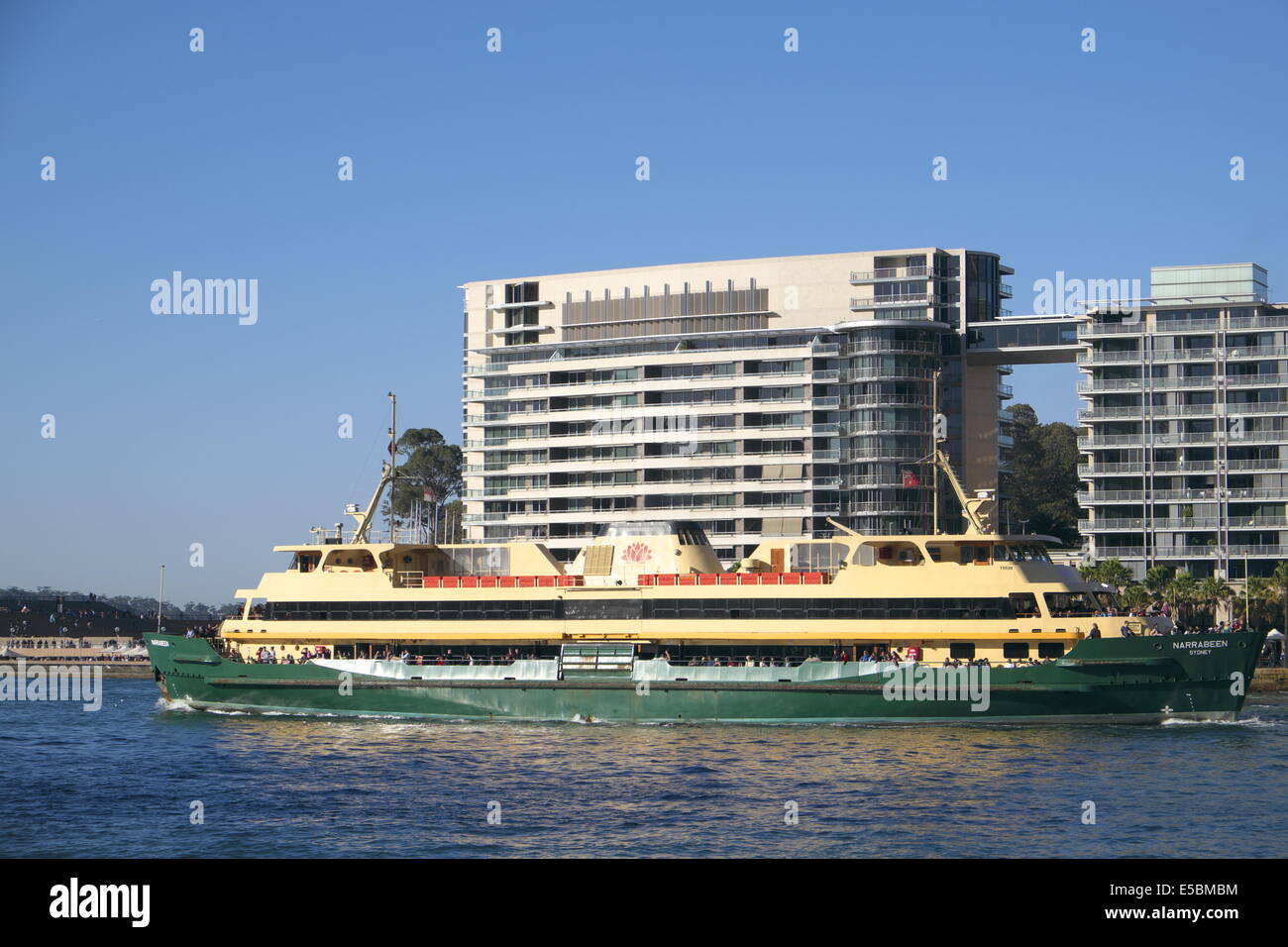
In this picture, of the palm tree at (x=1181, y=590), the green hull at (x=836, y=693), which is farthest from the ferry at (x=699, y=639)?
the palm tree at (x=1181, y=590)

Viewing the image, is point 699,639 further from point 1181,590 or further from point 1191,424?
point 1191,424

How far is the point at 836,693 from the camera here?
4803 cm

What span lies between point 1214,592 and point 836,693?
4461cm

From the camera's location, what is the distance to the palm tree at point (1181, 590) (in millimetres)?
82562

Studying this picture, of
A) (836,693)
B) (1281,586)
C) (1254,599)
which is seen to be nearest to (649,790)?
(836,693)

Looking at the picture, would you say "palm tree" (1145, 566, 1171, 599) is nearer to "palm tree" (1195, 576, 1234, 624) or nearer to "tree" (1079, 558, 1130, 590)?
"tree" (1079, 558, 1130, 590)

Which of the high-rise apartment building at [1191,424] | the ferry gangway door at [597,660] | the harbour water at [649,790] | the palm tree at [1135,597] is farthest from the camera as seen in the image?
the high-rise apartment building at [1191,424]

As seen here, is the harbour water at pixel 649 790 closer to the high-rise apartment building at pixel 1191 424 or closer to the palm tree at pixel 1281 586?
the palm tree at pixel 1281 586

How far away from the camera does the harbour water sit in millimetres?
28719

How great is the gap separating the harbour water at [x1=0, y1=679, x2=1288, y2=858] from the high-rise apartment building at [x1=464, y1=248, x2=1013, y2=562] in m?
45.0

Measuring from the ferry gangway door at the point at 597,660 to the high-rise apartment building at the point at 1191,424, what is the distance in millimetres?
52253

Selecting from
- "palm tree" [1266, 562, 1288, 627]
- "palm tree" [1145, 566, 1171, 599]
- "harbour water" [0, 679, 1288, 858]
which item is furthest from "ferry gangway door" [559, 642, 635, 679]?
"palm tree" [1266, 562, 1288, 627]
